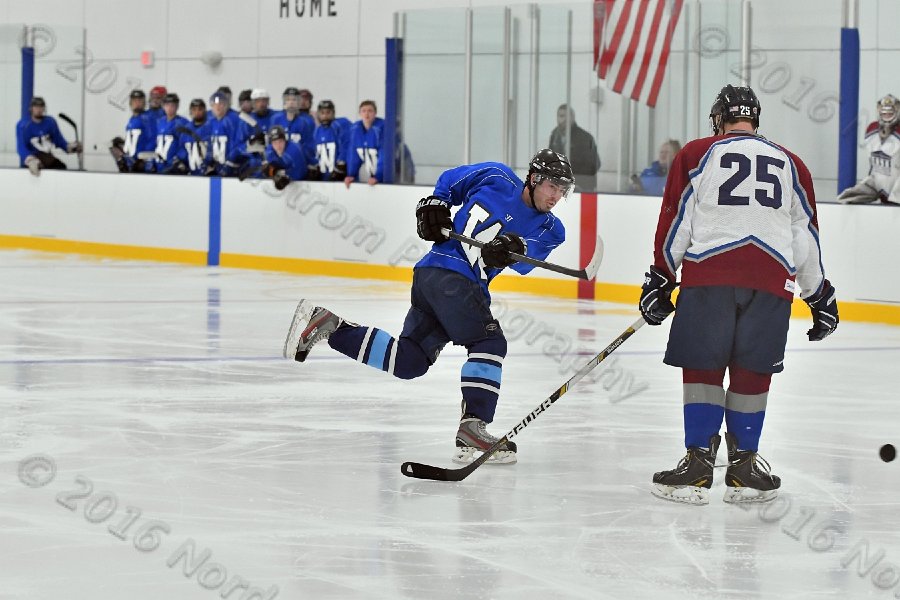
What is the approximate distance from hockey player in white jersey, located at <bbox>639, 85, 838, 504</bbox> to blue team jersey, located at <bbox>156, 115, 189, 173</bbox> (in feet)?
36.4

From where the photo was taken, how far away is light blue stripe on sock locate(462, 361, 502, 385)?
492cm

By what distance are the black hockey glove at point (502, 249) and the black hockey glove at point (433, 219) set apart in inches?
7.5

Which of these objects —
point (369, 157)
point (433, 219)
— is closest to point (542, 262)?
point (433, 219)

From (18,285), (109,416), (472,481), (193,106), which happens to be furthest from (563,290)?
(472,481)

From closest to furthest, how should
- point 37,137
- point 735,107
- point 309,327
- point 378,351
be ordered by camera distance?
point 735,107, point 378,351, point 309,327, point 37,137

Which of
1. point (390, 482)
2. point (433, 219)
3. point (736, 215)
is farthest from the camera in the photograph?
point (433, 219)

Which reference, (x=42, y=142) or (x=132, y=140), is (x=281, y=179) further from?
(x=42, y=142)

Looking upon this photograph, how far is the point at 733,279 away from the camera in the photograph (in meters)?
4.27

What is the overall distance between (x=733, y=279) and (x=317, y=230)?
931 cm

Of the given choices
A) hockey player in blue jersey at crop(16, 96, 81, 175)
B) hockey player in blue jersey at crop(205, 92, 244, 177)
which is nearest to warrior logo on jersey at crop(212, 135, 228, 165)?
hockey player in blue jersey at crop(205, 92, 244, 177)

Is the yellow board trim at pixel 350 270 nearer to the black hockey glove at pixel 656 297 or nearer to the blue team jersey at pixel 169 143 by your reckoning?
the blue team jersey at pixel 169 143

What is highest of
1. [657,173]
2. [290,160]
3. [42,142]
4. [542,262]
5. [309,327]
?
[42,142]

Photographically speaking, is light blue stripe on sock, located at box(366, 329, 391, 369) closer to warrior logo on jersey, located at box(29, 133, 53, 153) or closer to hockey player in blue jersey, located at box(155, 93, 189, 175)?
hockey player in blue jersey, located at box(155, 93, 189, 175)

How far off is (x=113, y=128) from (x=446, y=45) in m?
6.97
